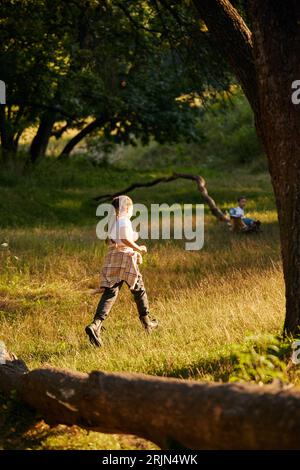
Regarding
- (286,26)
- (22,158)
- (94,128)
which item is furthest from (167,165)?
(286,26)

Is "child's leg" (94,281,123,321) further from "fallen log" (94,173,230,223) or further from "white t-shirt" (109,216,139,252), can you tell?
"fallen log" (94,173,230,223)

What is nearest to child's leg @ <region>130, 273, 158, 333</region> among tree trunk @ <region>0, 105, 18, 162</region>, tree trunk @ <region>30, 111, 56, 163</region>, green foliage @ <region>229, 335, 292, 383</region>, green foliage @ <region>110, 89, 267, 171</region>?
green foliage @ <region>229, 335, 292, 383</region>

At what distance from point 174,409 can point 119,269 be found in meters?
4.93

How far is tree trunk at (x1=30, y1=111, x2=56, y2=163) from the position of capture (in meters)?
30.0

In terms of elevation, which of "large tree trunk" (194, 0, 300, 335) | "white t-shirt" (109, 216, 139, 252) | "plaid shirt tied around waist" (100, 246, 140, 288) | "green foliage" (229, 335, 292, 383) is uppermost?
"large tree trunk" (194, 0, 300, 335)

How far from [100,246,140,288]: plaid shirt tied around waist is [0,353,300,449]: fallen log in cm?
361

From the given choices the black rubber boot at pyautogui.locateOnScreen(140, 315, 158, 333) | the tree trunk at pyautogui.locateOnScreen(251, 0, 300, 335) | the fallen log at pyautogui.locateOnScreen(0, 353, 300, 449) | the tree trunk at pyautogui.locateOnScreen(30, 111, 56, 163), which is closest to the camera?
the fallen log at pyautogui.locateOnScreen(0, 353, 300, 449)

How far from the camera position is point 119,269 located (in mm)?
10398

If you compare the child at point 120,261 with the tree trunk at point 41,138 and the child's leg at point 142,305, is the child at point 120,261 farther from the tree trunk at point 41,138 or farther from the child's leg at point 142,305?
the tree trunk at point 41,138

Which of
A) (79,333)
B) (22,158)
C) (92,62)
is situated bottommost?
(79,333)

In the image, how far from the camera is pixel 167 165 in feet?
140

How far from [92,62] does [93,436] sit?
15368mm

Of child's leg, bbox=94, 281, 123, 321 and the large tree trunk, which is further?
child's leg, bbox=94, 281, 123, 321

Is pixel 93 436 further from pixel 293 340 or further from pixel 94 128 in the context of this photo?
pixel 94 128
